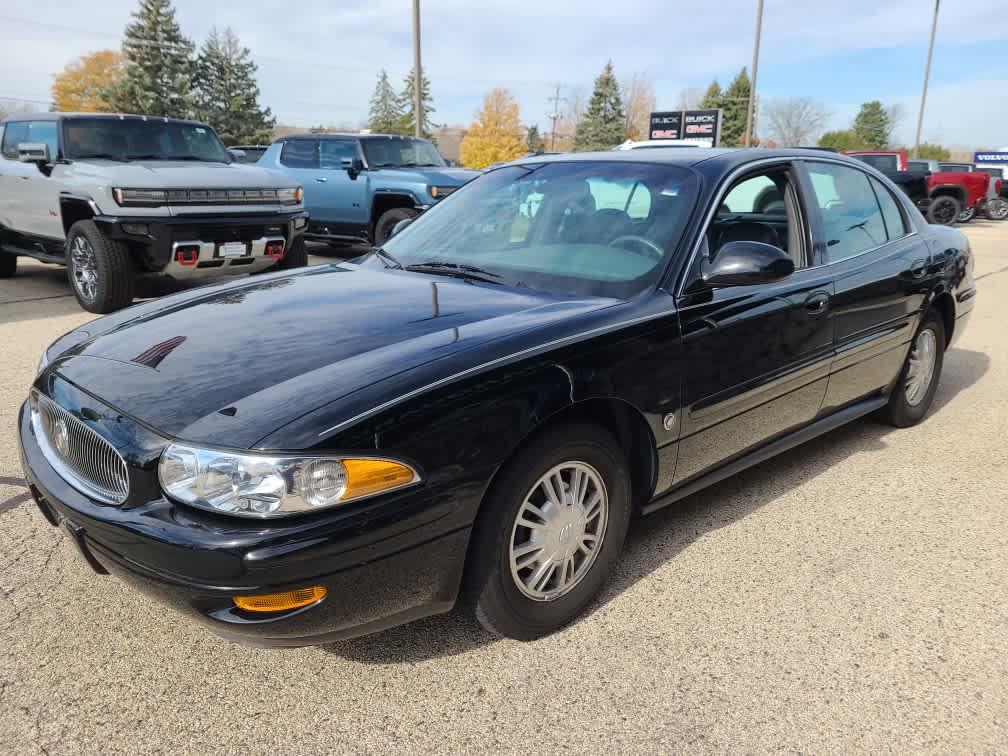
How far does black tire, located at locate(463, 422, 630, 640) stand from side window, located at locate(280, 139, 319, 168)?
1031cm

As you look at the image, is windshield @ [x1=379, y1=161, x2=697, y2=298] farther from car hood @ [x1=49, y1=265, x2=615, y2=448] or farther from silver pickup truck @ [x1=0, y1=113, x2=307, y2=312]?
silver pickup truck @ [x1=0, y1=113, x2=307, y2=312]

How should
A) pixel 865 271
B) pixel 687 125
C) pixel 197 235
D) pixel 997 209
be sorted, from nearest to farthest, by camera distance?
pixel 865 271 → pixel 197 235 → pixel 997 209 → pixel 687 125

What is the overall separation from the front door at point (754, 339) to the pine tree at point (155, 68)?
185 ft

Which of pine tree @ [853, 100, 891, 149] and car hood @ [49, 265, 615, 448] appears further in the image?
pine tree @ [853, 100, 891, 149]

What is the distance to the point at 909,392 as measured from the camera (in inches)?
178

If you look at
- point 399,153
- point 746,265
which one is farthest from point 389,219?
point 746,265

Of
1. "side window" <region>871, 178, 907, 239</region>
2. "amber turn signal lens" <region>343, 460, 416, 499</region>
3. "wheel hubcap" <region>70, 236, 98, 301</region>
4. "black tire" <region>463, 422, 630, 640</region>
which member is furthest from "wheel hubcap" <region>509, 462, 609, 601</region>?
"wheel hubcap" <region>70, 236, 98, 301</region>

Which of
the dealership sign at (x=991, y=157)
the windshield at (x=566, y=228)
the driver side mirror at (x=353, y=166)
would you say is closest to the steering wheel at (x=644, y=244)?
the windshield at (x=566, y=228)

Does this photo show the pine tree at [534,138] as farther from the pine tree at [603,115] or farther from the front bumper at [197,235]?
the front bumper at [197,235]

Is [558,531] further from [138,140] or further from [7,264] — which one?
[7,264]

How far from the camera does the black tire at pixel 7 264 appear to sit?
9.45m

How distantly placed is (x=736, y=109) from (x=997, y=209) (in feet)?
195

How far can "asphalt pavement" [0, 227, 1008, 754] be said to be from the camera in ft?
7.03

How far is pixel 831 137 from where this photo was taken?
7969cm
